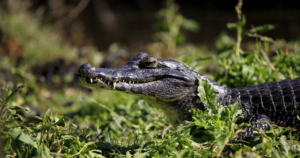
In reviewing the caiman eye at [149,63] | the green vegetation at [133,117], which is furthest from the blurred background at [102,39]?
the caiman eye at [149,63]

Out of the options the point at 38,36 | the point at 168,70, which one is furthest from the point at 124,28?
the point at 168,70

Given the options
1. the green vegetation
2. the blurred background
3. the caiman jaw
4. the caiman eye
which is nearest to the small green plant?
the green vegetation

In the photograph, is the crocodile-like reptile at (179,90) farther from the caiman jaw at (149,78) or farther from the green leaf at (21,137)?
the green leaf at (21,137)

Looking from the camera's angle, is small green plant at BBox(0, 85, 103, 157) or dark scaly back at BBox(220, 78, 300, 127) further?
dark scaly back at BBox(220, 78, 300, 127)

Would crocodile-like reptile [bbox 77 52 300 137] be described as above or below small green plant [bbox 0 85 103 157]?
above

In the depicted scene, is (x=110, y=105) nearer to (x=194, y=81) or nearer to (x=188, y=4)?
(x=194, y=81)

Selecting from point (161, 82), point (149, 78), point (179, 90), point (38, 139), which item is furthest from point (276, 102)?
point (38, 139)

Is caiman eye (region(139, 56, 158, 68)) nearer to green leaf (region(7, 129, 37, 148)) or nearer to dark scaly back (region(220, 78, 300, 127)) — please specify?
dark scaly back (region(220, 78, 300, 127))
